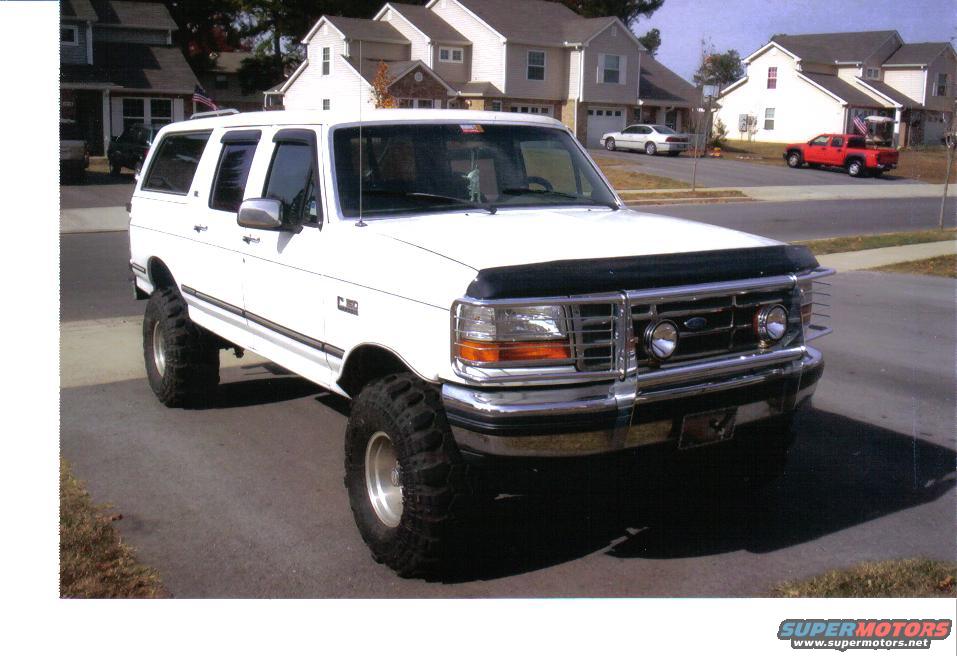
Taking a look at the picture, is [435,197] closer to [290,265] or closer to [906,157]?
[290,265]

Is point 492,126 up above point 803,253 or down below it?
above

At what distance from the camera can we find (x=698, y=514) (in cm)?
541

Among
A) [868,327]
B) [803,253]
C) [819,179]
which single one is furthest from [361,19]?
[819,179]

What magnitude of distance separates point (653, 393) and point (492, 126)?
2277 mm

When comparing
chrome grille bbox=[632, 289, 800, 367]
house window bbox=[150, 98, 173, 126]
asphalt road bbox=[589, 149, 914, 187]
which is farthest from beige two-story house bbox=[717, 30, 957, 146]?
house window bbox=[150, 98, 173, 126]

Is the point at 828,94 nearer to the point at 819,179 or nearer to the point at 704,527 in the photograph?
the point at 819,179

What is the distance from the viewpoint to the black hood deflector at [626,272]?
4.07 metres

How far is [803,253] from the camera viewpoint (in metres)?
4.86

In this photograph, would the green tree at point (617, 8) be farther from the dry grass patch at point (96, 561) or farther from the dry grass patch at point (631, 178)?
the dry grass patch at point (631, 178)

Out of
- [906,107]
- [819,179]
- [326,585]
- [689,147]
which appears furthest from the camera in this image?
[689,147]

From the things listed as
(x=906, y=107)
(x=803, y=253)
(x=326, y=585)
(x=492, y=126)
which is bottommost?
(x=326, y=585)

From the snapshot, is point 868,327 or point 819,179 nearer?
point 868,327

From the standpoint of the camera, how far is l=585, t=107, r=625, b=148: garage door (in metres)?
23.2

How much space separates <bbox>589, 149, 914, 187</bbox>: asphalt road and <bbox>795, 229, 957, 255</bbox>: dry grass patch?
7.60 m
